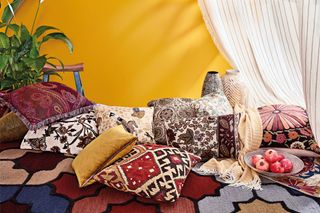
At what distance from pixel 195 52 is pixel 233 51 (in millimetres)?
774

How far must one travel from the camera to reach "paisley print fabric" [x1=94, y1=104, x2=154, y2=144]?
1.64 metres

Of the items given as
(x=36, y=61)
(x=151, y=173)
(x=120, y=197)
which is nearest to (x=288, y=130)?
(x=151, y=173)

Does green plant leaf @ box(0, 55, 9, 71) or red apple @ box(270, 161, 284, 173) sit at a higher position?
green plant leaf @ box(0, 55, 9, 71)

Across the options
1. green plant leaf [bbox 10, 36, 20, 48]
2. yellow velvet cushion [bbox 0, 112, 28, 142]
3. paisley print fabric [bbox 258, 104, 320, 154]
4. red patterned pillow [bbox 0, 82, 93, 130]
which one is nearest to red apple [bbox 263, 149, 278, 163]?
paisley print fabric [bbox 258, 104, 320, 154]

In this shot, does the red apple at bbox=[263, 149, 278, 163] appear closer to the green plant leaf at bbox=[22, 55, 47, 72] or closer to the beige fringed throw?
the beige fringed throw

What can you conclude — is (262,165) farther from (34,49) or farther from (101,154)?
(34,49)

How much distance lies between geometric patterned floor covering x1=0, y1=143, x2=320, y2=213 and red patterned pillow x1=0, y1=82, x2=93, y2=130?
12.4 inches

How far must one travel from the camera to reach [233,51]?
203cm

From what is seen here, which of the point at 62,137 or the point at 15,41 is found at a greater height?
the point at 15,41

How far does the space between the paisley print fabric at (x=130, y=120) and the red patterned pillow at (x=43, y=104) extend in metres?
0.15

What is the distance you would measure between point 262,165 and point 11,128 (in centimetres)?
134

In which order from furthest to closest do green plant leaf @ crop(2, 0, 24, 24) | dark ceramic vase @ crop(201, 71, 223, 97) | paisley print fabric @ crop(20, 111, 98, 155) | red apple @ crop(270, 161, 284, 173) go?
green plant leaf @ crop(2, 0, 24, 24), dark ceramic vase @ crop(201, 71, 223, 97), paisley print fabric @ crop(20, 111, 98, 155), red apple @ crop(270, 161, 284, 173)

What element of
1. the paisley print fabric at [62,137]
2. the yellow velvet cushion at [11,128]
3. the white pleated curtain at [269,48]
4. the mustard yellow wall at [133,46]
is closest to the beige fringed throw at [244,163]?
the white pleated curtain at [269,48]

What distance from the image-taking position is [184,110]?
5.53 feet
